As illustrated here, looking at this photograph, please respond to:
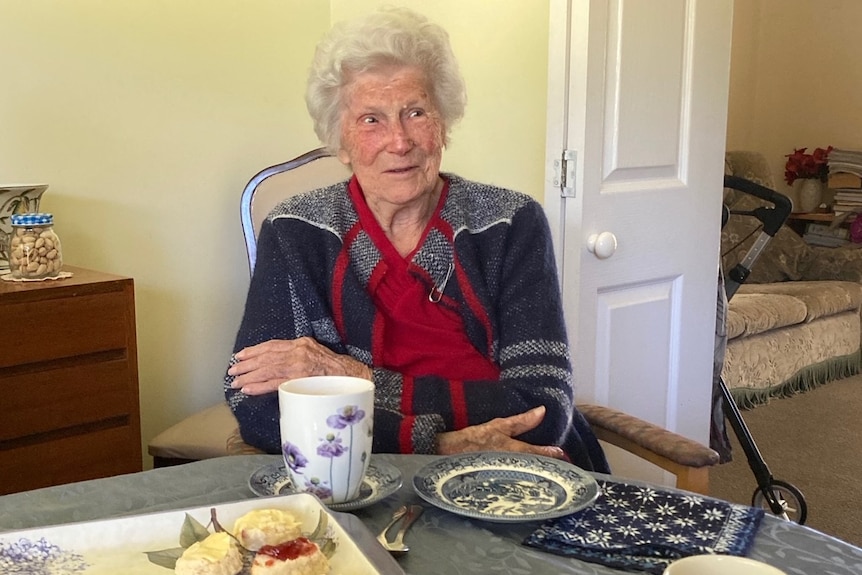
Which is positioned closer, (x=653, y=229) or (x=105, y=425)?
(x=105, y=425)

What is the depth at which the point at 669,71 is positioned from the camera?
2057mm

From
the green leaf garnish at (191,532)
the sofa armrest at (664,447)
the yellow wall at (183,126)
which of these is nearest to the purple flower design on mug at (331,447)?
the green leaf garnish at (191,532)

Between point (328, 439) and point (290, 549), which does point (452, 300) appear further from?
point (290, 549)

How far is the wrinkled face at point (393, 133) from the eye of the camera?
148 centimetres

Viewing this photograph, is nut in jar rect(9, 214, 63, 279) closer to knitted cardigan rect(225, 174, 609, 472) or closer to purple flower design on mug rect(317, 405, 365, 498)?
knitted cardigan rect(225, 174, 609, 472)

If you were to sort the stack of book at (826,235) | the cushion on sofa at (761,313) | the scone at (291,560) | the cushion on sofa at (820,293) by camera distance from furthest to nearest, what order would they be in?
1. the stack of book at (826,235)
2. the cushion on sofa at (820,293)
3. the cushion on sofa at (761,313)
4. the scone at (291,560)

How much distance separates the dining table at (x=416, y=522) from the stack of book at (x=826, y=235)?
4329mm

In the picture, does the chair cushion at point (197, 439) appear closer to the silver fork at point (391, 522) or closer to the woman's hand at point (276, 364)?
the woman's hand at point (276, 364)

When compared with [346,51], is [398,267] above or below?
below

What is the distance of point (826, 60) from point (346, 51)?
470 centimetres

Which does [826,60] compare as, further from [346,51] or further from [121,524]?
[121,524]

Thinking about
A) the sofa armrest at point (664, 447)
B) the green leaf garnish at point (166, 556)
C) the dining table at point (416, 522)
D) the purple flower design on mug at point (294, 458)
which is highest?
the purple flower design on mug at point (294, 458)

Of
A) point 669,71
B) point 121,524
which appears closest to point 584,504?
point 121,524

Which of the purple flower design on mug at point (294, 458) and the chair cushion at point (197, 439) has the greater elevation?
the purple flower design on mug at point (294, 458)
